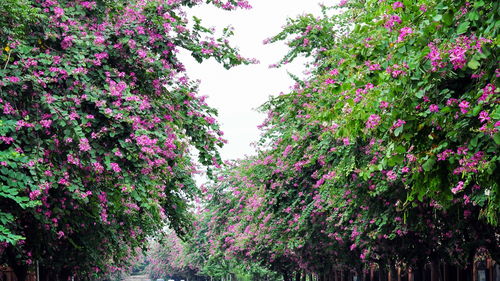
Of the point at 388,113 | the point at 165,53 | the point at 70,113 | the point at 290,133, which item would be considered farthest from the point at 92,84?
the point at 290,133

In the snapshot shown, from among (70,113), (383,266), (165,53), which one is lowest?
(383,266)

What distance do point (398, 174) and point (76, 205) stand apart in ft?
20.8

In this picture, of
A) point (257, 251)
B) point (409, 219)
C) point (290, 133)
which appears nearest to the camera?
point (409, 219)

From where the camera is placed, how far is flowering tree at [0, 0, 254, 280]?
34.8 ft

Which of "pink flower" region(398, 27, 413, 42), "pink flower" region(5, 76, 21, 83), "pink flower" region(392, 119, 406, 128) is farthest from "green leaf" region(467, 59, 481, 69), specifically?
"pink flower" region(5, 76, 21, 83)

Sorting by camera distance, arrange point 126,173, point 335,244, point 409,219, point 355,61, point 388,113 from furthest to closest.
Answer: point 335,244, point 409,219, point 126,173, point 355,61, point 388,113

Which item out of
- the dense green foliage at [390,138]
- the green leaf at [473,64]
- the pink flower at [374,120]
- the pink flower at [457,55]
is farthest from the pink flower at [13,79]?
the green leaf at [473,64]

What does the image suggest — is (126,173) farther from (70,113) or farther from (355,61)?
(355,61)

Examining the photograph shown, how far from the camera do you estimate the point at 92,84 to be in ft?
37.9

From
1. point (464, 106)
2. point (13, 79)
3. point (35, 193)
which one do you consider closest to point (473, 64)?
point (464, 106)

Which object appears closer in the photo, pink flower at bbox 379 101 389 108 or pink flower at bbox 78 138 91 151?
pink flower at bbox 379 101 389 108

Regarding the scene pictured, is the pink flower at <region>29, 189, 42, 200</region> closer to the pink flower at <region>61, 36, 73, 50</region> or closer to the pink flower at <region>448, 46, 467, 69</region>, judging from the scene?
the pink flower at <region>61, 36, 73, 50</region>

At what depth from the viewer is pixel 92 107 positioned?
1129cm

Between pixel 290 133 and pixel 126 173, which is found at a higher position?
pixel 290 133
